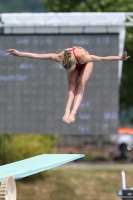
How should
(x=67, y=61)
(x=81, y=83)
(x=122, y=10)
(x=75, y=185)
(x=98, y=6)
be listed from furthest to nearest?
(x=98, y=6), (x=122, y=10), (x=75, y=185), (x=81, y=83), (x=67, y=61)

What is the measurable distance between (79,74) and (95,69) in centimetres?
505

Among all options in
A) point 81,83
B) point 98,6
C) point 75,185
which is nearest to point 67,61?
point 81,83

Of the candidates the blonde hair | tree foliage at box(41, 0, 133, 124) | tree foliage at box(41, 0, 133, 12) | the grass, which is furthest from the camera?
tree foliage at box(41, 0, 133, 12)

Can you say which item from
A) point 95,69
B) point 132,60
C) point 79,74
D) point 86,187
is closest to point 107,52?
point 95,69

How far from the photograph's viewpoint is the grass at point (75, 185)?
21766 millimetres

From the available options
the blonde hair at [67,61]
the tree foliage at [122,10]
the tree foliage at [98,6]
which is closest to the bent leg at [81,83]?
the blonde hair at [67,61]

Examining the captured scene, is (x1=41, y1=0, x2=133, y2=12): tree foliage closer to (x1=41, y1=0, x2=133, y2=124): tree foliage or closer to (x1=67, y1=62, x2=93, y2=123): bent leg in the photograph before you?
(x1=41, y1=0, x2=133, y2=124): tree foliage

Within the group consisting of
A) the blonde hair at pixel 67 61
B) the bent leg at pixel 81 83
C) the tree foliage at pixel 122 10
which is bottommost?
the bent leg at pixel 81 83

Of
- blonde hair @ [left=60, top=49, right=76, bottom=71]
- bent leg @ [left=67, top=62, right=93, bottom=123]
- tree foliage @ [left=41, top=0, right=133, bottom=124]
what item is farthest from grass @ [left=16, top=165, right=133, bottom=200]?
blonde hair @ [left=60, top=49, right=76, bottom=71]

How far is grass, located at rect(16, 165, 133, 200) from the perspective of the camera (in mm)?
21766

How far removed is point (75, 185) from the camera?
2259 centimetres

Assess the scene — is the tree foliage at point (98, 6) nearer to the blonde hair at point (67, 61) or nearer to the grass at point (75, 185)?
the grass at point (75, 185)

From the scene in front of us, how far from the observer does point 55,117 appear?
15.8 metres

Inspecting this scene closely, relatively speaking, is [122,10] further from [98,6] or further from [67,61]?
[67,61]
